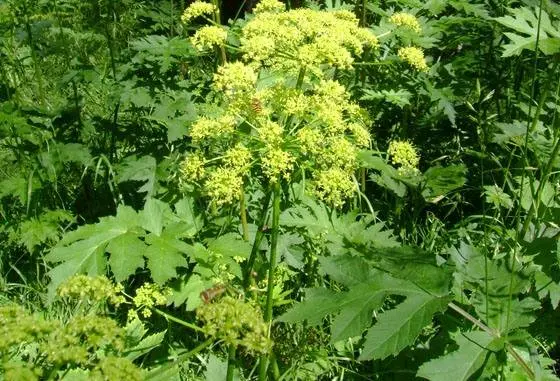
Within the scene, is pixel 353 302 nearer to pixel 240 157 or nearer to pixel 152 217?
pixel 240 157

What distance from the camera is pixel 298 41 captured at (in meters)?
2.70

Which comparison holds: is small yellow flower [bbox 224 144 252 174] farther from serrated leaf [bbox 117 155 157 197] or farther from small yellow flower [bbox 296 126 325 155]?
serrated leaf [bbox 117 155 157 197]

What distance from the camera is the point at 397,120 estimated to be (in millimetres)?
4770

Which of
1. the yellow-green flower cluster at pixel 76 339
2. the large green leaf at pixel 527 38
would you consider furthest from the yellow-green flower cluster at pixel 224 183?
the large green leaf at pixel 527 38

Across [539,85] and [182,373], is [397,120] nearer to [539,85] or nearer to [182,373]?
[539,85]

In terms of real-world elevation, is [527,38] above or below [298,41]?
below

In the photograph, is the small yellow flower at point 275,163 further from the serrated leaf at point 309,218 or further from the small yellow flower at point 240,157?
the serrated leaf at point 309,218

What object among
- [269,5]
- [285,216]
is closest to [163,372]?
[285,216]

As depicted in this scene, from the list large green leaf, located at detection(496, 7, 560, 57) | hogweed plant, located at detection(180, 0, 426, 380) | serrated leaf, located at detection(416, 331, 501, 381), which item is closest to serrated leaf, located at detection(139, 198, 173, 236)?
hogweed plant, located at detection(180, 0, 426, 380)

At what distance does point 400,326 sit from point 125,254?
133 cm

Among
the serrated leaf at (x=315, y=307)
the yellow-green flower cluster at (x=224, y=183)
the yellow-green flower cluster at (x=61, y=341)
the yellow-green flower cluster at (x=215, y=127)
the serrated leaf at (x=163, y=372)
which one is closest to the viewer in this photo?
the yellow-green flower cluster at (x=61, y=341)

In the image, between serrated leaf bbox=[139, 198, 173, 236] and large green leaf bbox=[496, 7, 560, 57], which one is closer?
serrated leaf bbox=[139, 198, 173, 236]

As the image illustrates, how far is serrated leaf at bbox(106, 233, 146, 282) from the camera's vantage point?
9.34 ft

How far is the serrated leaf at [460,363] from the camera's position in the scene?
2277 millimetres
